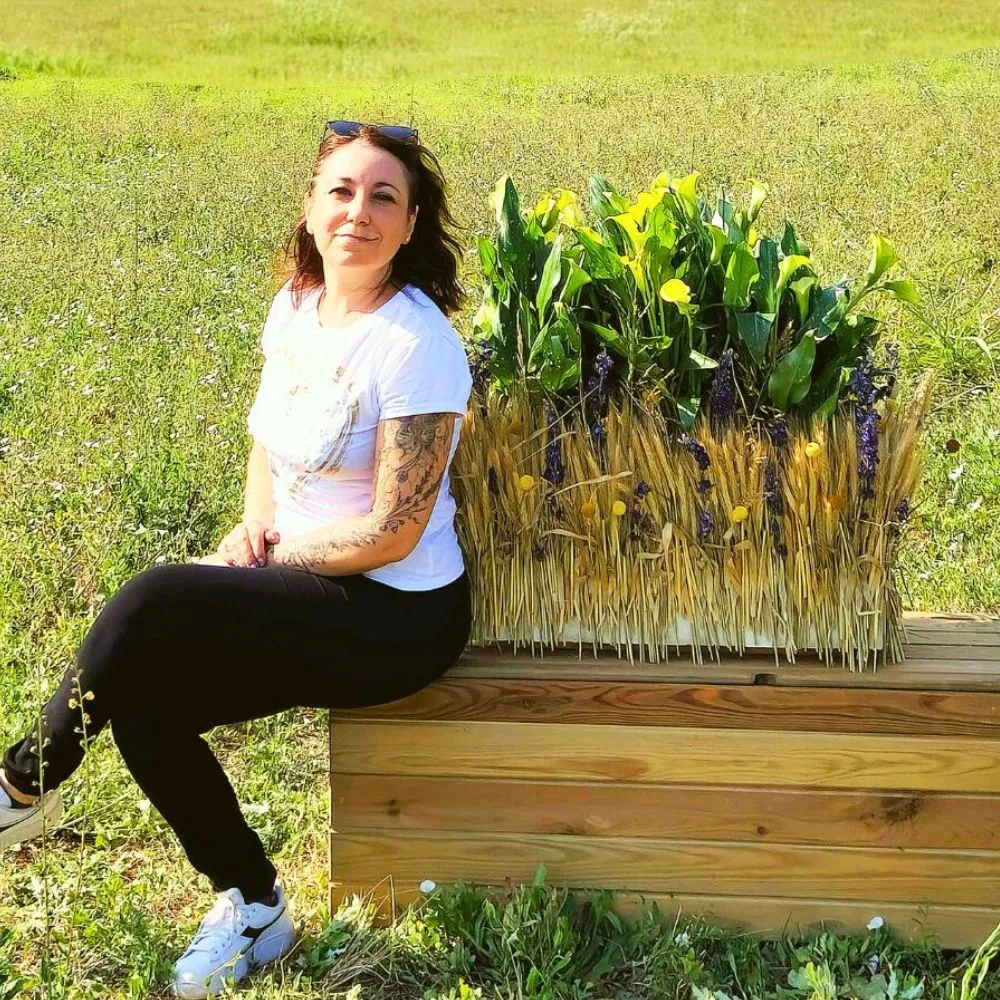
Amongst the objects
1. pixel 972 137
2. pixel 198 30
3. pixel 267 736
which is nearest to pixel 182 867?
pixel 267 736

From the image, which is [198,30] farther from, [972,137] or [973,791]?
[973,791]

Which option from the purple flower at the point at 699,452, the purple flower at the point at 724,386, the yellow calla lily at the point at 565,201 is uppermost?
the yellow calla lily at the point at 565,201

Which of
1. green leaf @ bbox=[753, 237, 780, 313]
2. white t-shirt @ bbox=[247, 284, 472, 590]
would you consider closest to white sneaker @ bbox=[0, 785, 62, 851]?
white t-shirt @ bbox=[247, 284, 472, 590]

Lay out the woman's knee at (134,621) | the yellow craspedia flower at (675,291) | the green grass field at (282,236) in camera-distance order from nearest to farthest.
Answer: the woman's knee at (134,621), the yellow craspedia flower at (675,291), the green grass field at (282,236)

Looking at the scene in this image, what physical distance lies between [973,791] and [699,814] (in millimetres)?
468

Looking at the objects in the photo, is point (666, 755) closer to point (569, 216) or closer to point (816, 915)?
point (816, 915)

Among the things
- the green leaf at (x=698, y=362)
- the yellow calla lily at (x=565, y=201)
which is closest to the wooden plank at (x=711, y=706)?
the green leaf at (x=698, y=362)

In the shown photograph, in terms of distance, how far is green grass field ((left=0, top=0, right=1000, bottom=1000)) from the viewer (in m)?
2.08

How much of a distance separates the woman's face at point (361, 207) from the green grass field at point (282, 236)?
116 cm

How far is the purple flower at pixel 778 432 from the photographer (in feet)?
6.35

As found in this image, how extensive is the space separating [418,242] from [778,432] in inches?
28.6

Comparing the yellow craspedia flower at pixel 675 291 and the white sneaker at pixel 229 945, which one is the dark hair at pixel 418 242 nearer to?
the yellow craspedia flower at pixel 675 291

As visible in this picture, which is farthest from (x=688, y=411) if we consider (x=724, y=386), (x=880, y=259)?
(x=880, y=259)

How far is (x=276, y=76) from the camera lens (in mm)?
5570
